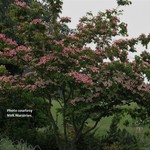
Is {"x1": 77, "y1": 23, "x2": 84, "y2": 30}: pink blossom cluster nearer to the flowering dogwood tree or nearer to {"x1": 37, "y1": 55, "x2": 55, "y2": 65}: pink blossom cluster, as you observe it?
the flowering dogwood tree

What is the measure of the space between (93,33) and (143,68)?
2.70 m

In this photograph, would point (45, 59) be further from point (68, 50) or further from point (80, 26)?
point (80, 26)

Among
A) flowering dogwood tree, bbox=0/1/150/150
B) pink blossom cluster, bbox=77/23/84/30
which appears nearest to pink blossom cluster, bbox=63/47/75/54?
flowering dogwood tree, bbox=0/1/150/150

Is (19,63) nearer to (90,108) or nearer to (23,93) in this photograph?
(23,93)

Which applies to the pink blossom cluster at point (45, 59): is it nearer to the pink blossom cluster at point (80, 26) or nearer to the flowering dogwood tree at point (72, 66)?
the flowering dogwood tree at point (72, 66)

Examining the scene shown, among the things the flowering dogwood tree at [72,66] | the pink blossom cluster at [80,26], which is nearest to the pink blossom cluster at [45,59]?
the flowering dogwood tree at [72,66]

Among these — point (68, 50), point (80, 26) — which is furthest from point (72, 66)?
point (80, 26)

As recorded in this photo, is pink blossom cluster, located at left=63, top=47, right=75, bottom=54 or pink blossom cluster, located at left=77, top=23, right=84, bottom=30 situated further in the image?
pink blossom cluster, located at left=77, top=23, right=84, bottom=30

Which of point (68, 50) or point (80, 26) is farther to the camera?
point (80, 26)

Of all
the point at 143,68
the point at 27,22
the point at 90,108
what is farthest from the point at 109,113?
the point at 27,22

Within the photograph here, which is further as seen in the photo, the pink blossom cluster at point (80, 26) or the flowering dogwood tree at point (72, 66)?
the pink blossom cluster at point (80, 26)

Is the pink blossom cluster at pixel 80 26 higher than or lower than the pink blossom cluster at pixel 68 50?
higher

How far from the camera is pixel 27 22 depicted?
11633mm

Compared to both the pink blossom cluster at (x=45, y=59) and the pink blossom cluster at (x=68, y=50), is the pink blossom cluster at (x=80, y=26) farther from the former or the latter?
the pink blossom cluster at (x=45, y=59)
